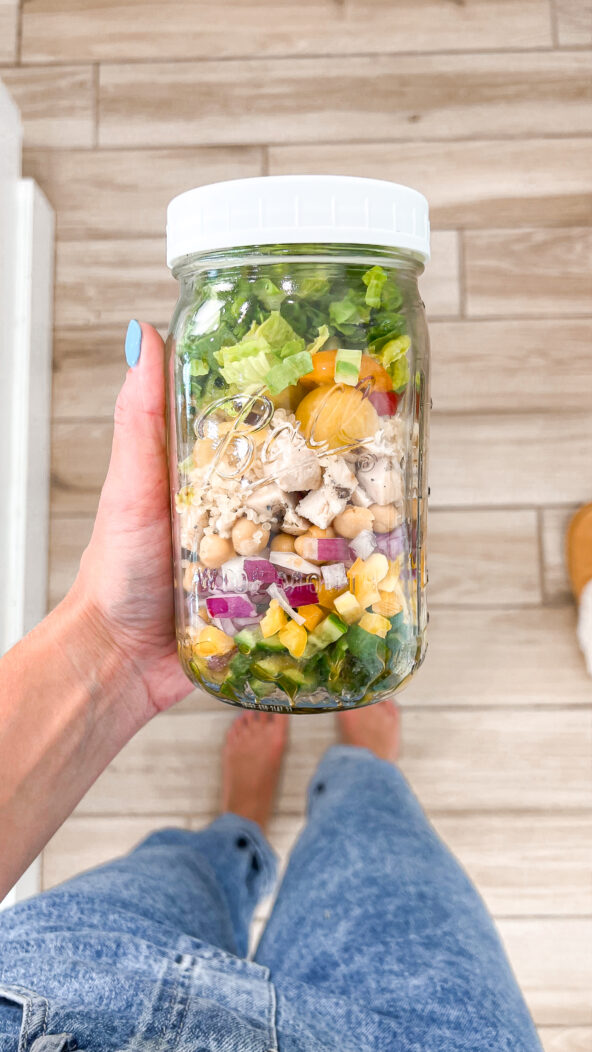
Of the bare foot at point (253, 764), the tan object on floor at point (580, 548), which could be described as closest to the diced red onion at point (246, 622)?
the bare foot at point (253, 764)

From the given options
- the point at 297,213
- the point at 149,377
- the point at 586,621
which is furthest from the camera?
the point at 586,621

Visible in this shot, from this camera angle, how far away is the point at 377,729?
1145 millimetres

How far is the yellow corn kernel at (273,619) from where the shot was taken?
0.57 metres

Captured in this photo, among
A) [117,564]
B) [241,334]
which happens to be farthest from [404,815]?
[241,334]

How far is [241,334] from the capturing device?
56 centimetres

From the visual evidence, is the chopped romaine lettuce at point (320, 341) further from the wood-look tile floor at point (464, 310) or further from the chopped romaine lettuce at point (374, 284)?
the wood-look tile floor at point (464, 310)

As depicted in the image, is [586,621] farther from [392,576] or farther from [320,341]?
[320,341]

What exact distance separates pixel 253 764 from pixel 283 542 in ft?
2.13

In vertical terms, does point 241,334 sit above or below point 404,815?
above

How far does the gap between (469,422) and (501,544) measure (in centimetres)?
19

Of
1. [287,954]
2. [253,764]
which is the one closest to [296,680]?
[287,954]

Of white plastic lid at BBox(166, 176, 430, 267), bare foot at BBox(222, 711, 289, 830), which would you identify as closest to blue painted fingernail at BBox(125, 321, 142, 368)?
white plastic lid at BBox(166, 176, 430, 267)

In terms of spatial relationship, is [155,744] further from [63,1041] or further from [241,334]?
[241,334]

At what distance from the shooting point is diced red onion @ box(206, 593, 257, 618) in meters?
0.58
